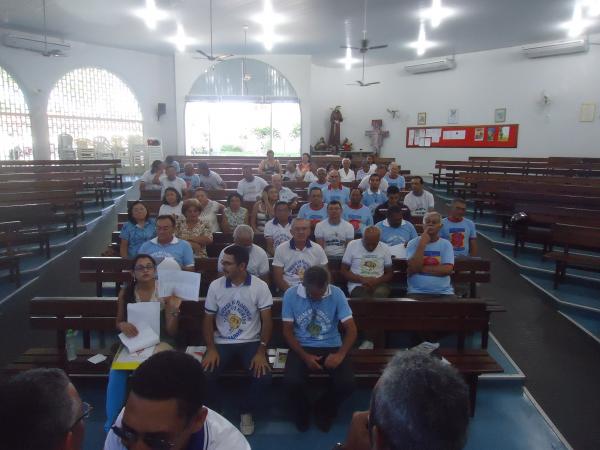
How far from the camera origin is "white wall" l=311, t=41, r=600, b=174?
37.0ft

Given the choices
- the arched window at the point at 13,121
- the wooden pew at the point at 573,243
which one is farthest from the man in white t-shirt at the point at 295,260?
the arched window at the point at 13,121

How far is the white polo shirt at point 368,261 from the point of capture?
3.98 meters

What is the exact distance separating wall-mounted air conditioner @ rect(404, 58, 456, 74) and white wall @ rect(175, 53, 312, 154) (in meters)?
3.51

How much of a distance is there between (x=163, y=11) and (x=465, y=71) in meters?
9.16

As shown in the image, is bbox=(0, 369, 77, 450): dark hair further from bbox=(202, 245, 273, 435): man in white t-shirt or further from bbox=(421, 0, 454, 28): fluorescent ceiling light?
bbox=(421, 0, 454, 28): fluorescent ceiling light

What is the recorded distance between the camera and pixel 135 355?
2.52m

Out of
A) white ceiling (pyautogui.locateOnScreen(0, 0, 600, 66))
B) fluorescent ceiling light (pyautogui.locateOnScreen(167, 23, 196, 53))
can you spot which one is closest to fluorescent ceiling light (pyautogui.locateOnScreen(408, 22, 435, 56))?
white ceiling (pyautogui.locateOnScreen(0, 0, 600, 66))

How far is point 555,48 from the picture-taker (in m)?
11.2

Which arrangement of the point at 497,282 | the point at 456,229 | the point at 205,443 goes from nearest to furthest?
1. the point at 205,443
2. the point at 456,229
3. the point at 497,282

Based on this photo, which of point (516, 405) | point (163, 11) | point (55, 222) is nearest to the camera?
point (516, 405)

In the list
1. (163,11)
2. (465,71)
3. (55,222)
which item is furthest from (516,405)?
(465,71)

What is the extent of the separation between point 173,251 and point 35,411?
9.61 feet

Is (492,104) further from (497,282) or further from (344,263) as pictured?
(344,263)

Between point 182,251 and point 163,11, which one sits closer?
point 182,251
